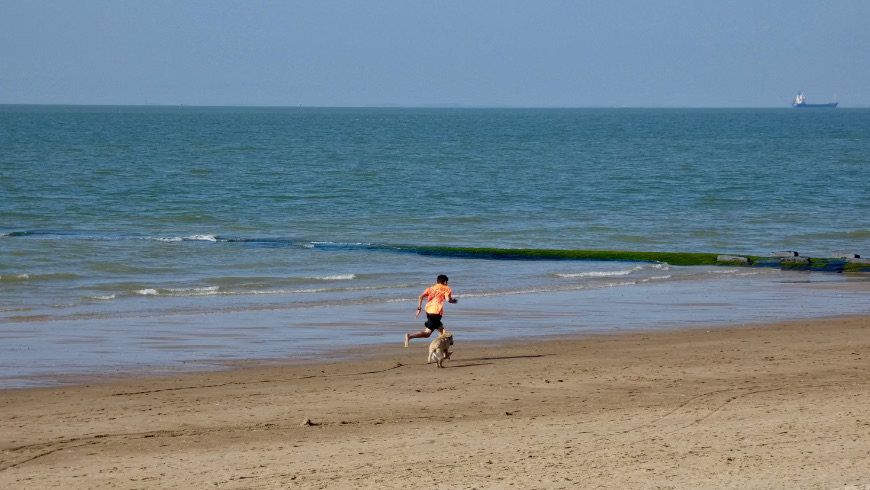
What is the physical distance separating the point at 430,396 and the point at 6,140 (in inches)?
3333

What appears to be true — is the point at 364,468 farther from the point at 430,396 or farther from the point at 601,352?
the point at 601,352

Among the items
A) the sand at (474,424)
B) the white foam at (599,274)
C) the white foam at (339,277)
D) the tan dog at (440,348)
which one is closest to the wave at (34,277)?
the white foam at (339,277)

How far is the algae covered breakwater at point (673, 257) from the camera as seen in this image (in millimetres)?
24844

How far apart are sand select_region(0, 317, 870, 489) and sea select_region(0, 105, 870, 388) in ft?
5.74

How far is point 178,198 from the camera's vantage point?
148 feet

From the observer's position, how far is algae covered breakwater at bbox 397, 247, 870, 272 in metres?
24.8

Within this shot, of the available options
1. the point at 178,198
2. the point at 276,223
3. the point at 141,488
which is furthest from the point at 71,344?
the point at 178,198

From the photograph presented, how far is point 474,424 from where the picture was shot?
1086 cm

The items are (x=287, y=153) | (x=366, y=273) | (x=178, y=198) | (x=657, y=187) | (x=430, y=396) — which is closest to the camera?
(x=430, y=396)

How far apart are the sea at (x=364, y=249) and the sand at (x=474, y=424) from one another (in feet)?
5.74

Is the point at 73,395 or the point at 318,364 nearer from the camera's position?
the point at 73,395

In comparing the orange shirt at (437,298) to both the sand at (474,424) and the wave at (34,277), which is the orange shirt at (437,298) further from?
the wave at (34,277)

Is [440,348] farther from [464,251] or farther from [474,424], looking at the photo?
[464,251]

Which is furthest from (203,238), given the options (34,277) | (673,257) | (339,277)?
(673,257)
